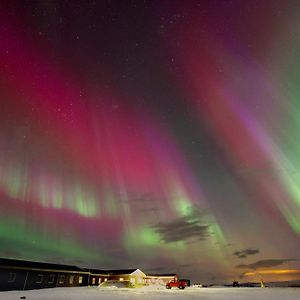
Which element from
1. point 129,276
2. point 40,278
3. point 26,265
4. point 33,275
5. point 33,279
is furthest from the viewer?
point 129,276

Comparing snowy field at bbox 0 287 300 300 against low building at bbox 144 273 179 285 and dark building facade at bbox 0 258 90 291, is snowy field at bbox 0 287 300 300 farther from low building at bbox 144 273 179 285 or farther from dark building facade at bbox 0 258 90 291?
low building at bbox 144 273 179 285

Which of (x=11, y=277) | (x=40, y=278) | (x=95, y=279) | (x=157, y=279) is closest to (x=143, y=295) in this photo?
(x=11, y=277)

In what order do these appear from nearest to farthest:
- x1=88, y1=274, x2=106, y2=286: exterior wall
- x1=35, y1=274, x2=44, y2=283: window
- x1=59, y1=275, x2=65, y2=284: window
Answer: x1=35, y1=274, x2=44, y2=283: window
x1=59, y1=275, x2=65, y2=284: window
x1=88, y1=274, x2=106, y2=286: exterior wall

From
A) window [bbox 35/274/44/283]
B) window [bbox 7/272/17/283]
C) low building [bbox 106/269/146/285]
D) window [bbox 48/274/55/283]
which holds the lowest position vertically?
window [bbox 7/272/17/283]

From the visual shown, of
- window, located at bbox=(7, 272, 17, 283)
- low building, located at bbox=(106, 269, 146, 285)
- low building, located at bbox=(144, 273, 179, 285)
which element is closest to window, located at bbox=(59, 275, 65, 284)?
window, located at bbox=(7, 272, 17, 283)

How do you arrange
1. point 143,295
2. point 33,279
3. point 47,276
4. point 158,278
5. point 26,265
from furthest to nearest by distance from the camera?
point 158,278 → point 47,276 → point 33,279 → point 26,265 → point 143,295

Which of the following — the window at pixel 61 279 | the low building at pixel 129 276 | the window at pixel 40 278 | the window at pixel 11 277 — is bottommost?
the window at pixel 11 277

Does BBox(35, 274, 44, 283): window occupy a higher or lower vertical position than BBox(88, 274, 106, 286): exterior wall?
lower

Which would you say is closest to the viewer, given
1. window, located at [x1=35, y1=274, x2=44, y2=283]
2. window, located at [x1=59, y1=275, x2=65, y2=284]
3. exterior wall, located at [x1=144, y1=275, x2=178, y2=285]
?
window, located at [x1=35, y1=274, x2=44, y2=283]

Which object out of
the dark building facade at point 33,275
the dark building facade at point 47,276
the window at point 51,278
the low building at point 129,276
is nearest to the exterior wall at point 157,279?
the low building at point 129,276

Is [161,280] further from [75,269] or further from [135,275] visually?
[75,269]

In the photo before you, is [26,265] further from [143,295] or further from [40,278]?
[143,295]

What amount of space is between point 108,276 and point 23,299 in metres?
69.3

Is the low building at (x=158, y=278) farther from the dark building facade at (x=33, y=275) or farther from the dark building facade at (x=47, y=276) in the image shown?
the dark building facade at (x=33, y=275)
